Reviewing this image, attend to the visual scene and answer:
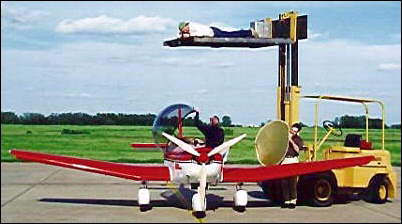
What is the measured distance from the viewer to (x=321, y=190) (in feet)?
36.0

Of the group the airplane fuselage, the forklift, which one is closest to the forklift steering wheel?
the forklift

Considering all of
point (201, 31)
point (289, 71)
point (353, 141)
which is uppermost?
point (201, 31)

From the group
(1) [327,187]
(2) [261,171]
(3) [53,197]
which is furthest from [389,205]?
(3) [53,197]

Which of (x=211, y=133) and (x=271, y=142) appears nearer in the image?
(x=271, y=142)

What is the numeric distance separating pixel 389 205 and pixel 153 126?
4.34 m

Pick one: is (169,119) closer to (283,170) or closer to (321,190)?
A: (283,170)

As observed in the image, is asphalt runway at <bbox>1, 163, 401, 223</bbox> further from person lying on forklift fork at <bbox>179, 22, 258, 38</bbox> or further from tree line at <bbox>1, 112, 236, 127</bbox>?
person lying on forklift fork at <bbox>179, 22, 258, 38</bbox>

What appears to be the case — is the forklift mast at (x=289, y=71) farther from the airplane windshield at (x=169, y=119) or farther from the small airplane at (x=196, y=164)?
the airplane windshield at (x=169, y=119)

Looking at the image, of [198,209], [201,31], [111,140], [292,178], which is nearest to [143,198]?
[198,209]

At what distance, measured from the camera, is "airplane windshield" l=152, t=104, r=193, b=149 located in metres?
7.93

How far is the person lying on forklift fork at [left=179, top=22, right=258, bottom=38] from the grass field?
1.56 m

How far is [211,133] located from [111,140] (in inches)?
44.0

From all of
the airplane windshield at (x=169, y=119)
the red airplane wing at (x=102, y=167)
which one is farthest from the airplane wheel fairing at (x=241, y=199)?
the airplane windshield at (x=169, y=119)

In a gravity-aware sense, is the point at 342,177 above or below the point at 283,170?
below
